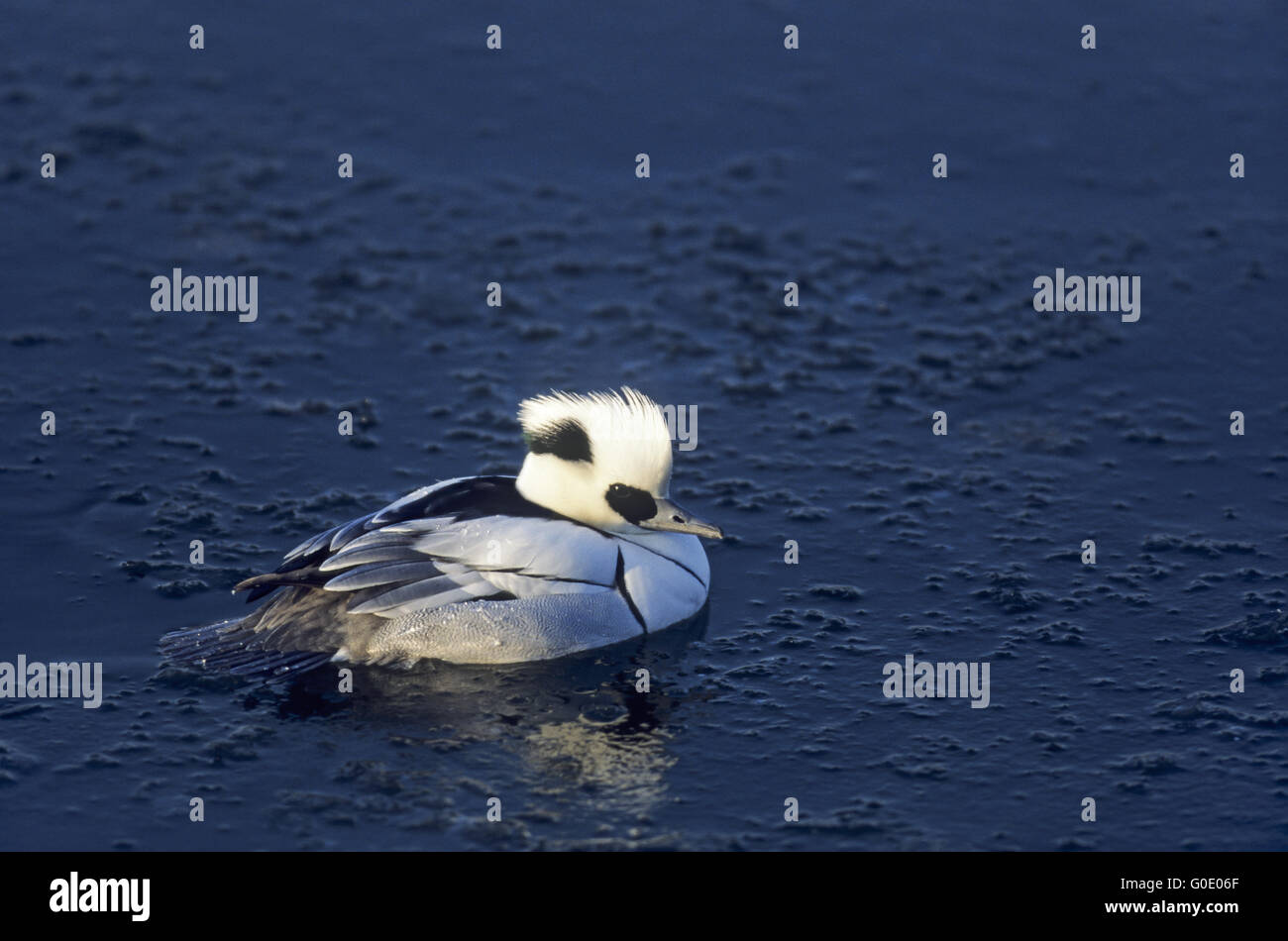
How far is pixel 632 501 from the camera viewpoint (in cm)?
1506

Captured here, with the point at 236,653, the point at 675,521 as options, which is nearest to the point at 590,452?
the point at 675,521

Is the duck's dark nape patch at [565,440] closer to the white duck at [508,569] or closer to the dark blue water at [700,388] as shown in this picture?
the white duck at [508,569]

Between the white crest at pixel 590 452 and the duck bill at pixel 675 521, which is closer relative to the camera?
the white crest at pixel 590 452

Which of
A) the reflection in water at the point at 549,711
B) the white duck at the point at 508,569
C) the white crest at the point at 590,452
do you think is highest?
the white crest at the point at 590,452

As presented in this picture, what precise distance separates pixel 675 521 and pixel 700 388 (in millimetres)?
3829

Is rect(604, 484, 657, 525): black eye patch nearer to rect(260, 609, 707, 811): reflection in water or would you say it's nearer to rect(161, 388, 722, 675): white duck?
rect(161, 388, 722, 675): white duck

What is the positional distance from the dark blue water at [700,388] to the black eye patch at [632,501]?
1036 mm

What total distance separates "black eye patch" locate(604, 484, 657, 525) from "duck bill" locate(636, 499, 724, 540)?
4cm

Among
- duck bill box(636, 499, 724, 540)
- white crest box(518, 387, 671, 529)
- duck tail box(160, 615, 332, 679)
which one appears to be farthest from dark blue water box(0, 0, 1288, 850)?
white crest box(518, 387, 671, 529)

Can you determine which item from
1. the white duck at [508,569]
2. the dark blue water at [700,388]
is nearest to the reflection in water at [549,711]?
the dark blue water at [700,388]

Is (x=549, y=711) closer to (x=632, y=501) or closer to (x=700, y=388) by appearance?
(x=632, y=501)

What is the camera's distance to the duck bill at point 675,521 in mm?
15062

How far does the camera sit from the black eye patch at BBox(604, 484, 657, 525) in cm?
1504

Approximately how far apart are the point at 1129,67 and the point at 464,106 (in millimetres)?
8156
